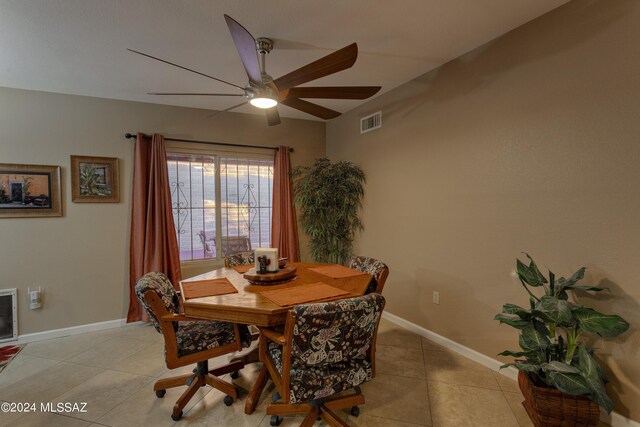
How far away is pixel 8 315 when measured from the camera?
115 inches

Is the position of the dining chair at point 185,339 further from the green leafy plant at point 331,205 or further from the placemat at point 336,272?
the green leafy plant at point 331,205

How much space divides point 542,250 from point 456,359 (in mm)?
1195

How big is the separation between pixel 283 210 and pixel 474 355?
2769 millimetres

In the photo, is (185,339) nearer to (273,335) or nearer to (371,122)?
(273,335)

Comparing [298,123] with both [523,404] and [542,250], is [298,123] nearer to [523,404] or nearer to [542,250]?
Answer: [542,250]

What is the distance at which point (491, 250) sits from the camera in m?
2.34

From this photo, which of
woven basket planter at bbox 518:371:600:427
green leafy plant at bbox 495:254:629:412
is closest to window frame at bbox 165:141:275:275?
green leafy plant at bbox 495:254:629:412

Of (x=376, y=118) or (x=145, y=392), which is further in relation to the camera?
(x=376, y=118)

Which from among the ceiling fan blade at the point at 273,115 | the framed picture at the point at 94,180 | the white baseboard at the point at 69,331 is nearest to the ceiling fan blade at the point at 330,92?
the ceiling fan blade at the point at 273,115

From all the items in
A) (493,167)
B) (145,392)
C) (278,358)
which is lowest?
(145,392)

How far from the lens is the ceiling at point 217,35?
181 cm

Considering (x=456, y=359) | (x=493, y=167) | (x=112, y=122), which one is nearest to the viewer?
(x=493, y=167)

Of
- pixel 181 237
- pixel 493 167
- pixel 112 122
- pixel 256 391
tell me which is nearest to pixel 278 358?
pixel 256 391

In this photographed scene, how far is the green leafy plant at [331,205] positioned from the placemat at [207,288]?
1791mm
